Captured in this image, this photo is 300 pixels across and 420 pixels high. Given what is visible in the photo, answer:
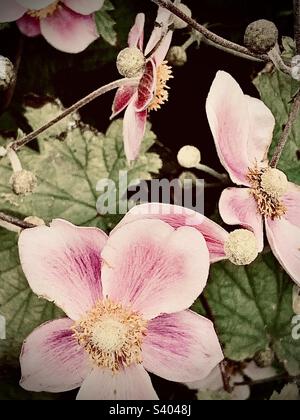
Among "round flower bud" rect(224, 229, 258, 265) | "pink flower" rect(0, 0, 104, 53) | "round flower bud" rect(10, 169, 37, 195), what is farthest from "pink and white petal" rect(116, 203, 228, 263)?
"pink flower" rect(0, 0, 104, 53)

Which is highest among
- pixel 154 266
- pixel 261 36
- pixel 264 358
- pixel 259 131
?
pixel 261 36

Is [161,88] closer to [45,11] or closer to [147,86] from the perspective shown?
[147,86]

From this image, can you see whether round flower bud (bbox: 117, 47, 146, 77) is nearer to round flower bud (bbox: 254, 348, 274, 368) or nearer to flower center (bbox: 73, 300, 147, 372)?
flower center (bbox: 73, 300, 147, 372)

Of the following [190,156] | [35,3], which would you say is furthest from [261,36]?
[35,3]

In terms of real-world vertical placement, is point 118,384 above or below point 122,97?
below

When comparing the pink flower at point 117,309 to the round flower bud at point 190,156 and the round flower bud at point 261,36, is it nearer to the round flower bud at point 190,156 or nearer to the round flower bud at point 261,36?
the round flower bud at point 190,156
